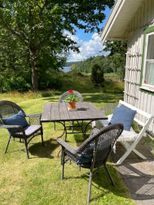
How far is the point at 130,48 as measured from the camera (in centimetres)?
718

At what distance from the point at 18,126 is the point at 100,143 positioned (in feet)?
6.57

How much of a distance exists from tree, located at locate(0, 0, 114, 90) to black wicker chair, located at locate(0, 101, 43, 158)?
822 centimetres

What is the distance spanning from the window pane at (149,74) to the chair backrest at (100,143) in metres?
2.96

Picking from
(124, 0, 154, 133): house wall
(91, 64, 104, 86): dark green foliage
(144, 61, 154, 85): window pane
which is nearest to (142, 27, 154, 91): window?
(144, 61, 154, 85): window pane

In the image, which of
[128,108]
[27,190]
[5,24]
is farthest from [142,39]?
[5,24]

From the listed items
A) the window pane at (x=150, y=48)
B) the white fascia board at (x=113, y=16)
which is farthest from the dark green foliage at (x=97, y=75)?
the window pane at (x=150, y=48)

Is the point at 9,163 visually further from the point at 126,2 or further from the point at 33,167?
the point at 126,2

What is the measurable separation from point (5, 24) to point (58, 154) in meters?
10.3

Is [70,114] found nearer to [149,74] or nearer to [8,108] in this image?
[8,108]

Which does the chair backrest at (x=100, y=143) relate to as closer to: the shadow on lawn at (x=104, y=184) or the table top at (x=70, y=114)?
the shadow on lawn at (x=104, y=184)

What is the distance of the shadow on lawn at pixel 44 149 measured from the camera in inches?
192

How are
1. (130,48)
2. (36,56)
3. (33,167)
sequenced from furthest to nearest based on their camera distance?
(36,56)
(130,48)
(33,167)

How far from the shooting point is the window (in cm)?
586

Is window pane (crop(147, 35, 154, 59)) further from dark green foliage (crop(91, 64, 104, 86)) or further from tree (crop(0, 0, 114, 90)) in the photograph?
dark green foliage (crop(91, 64, 104, 86))
